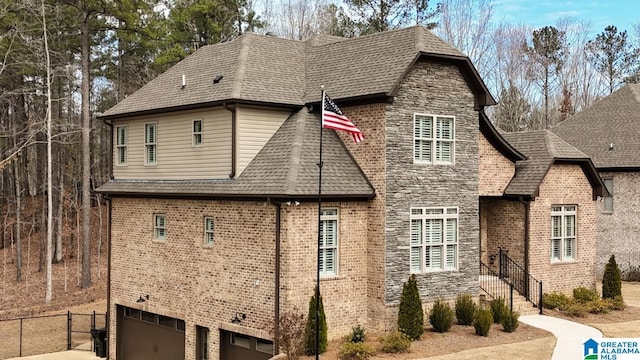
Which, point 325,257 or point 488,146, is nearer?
point 325,257

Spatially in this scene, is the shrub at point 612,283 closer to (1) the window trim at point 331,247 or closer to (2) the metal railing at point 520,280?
(2) the metal railing at point 520,280

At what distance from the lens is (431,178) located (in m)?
18.1

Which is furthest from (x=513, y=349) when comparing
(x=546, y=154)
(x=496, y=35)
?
(x=496, y=35)

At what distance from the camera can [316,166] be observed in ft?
55.7

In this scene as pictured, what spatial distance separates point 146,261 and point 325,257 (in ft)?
22.0

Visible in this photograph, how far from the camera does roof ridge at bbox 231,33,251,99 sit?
710 inches

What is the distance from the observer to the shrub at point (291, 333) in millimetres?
15648

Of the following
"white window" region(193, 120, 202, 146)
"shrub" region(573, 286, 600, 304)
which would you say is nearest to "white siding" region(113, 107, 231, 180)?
"white window" region(193, 120, 202, 146)

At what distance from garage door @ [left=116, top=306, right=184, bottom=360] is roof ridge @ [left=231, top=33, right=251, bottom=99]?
7008 millimetres

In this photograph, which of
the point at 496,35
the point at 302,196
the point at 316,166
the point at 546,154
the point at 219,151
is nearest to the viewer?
the point at 302,196

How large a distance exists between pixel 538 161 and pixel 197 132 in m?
11.6

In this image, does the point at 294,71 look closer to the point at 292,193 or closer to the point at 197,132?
the point at 197,132

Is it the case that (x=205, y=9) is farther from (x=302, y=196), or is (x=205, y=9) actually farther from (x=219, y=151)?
(x=302, y=196)
